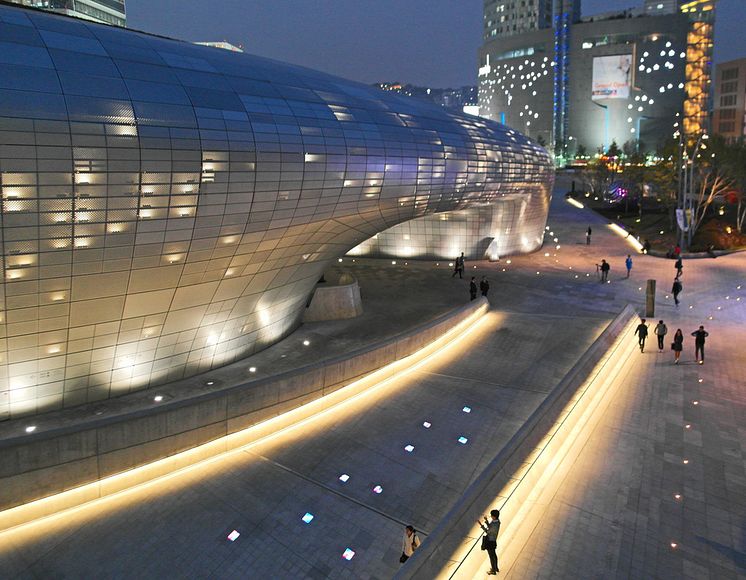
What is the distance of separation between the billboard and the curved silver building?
114593 mm

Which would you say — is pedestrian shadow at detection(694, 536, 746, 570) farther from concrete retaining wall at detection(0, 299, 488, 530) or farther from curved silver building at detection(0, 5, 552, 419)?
curved silver building at detection(0, 5, 552, 419)

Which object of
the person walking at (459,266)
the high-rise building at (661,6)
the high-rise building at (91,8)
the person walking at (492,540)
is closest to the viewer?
the person walking at (492,540)

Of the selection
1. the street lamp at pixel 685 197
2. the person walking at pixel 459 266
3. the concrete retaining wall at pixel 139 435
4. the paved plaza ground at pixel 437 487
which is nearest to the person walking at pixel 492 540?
the paved plaza ground at pixel 437 487

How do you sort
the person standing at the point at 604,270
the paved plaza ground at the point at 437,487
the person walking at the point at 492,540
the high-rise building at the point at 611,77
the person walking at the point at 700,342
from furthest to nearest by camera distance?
the high-rise building at the point at 611,77 → the person standing at the point at 604,270 → the person walking at the point at 700,342 → the paved plaza ground at the point at 437,487 → the person walking at the point at 492,540

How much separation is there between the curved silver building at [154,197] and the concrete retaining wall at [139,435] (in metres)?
1.86

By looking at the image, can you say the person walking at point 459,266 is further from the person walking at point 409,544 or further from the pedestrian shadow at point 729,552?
the person walking at point 409,544

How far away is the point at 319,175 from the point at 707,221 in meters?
45.4

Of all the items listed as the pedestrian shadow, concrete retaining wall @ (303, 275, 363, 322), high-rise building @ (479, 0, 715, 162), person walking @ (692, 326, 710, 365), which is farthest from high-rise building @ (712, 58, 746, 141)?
the pedestrian shadow

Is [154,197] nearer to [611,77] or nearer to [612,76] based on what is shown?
[611,77]

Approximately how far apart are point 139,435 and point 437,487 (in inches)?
243

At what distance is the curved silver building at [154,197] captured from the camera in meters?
9.77

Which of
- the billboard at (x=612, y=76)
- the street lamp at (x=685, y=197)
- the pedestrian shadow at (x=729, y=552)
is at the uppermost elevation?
the billboard at (x=612, y=76)

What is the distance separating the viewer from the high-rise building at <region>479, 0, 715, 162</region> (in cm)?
10856

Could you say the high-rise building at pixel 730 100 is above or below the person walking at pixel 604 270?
above
